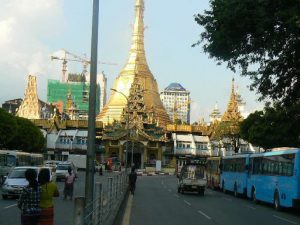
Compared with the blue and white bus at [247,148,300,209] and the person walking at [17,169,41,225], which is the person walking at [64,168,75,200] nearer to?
the blue and white bus at [247,148,300,209]

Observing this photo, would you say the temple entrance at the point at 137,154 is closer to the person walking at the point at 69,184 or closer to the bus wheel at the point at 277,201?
the person walking at the point at 69,184

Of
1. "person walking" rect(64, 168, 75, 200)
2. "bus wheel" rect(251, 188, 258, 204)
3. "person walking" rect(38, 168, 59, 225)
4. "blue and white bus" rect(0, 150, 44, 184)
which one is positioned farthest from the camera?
"blue and white bus" rect(0, 150, 44, 184)

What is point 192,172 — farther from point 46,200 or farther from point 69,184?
point 46,200

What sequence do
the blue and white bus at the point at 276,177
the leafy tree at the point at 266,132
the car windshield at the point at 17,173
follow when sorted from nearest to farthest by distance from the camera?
1. the blue and white bus at the point at 276,177
2. the car windshield at the point at 17,173
3. the leafy tree at the point at 266,132

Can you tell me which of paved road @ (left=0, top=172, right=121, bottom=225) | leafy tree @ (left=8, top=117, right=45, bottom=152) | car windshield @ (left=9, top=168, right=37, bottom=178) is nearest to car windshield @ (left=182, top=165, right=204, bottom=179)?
paved road @ (left=0, top=172, right=121, bottom=225)

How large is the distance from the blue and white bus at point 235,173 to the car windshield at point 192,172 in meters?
2.28

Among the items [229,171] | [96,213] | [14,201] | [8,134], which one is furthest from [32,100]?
[96,213]

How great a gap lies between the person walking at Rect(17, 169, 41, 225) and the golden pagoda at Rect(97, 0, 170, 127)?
10198 centimetres

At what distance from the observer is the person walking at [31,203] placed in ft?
30.4

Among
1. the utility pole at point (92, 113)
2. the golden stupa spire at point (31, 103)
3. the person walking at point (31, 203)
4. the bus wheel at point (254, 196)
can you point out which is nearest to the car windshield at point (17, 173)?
the bus wheel at point (254, 196)

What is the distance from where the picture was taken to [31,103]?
143 meters

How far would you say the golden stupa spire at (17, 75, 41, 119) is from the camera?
141m

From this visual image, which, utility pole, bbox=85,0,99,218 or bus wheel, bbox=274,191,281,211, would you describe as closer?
utility pole, bbox=85,0,99,218

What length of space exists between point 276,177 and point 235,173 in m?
10.4
